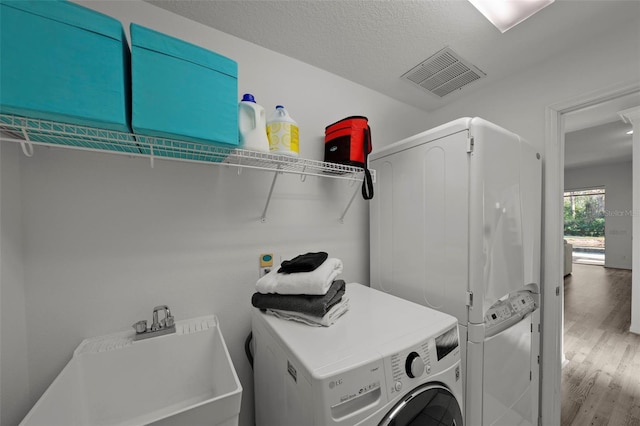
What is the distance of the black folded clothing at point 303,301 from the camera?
1054mm

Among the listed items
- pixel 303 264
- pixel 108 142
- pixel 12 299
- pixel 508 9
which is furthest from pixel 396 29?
pixel 12 299

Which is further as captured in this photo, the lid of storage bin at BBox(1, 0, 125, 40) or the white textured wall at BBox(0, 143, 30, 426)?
the white textured wall at BBox(0, 143, 30, 426)

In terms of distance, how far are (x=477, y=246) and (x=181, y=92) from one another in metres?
1.45

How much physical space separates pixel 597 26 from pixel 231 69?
81.5 inches

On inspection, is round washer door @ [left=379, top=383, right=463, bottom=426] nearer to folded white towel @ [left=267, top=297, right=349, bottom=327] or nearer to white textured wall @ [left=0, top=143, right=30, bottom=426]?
folded white towel @ [left=267, top=297, right=349, bottom=327]

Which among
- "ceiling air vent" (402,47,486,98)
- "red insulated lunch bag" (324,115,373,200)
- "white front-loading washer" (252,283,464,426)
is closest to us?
"white front-loading washer" (252,283,464,426)

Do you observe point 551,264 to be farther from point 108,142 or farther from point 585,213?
point 585,213

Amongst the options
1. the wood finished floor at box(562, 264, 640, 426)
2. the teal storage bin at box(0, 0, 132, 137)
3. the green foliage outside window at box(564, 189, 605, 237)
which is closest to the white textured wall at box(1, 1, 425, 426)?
the teal storage bin at box(0, 0, 132, 137)

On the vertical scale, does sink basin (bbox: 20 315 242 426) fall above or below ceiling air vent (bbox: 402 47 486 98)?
below

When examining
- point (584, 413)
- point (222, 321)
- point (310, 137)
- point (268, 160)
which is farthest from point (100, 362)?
point (584, 413)

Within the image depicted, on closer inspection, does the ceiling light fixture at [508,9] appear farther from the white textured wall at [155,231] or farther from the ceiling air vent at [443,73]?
the white textured wall at [155,231]

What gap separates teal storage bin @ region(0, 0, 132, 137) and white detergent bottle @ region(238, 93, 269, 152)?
0.42 meters

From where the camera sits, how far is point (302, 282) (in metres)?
1.11

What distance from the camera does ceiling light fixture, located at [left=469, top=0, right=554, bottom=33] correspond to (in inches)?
47.8
